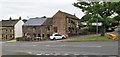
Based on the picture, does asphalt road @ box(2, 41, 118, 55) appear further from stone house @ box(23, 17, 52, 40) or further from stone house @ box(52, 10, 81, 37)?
stone house @ box(23, 17, 52, 40)

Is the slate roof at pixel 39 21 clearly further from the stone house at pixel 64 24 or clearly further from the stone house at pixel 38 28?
the stone house at pixel 64 24

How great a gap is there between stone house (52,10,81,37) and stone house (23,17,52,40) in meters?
1.71

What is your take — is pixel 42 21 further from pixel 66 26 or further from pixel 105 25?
pixel 105 25

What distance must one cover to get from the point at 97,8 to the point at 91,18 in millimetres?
1822

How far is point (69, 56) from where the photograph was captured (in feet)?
47.4

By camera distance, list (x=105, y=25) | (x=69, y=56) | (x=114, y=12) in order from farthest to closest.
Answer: (x=105, y=25) → (x=114, y=12) → (x=69, y=56)

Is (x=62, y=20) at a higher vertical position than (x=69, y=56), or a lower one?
higher

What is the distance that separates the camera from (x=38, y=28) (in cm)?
6662

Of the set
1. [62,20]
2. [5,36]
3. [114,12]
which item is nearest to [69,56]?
[114,12]

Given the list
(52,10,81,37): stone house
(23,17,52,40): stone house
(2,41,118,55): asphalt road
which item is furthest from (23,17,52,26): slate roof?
(2,41,118,55): asphalt road

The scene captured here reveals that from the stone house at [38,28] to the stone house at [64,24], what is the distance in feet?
5.60

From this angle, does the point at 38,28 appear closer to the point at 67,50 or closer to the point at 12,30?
the point at 12,30

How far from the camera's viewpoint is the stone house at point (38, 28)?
215ft

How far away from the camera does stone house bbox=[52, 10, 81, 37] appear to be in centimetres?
6353
